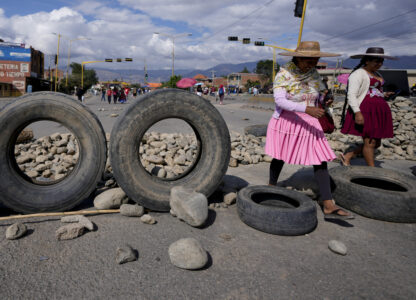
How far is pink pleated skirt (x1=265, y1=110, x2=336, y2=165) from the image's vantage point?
348 centimetres

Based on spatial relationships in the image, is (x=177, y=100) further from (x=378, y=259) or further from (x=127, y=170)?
(x=378, y=259)

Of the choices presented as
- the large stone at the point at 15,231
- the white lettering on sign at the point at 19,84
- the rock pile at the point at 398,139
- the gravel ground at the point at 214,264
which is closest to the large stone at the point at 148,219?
the gravel ground at the point at 214,264

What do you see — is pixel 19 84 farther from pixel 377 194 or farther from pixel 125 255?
pixel 377 194

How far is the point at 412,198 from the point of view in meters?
3.34

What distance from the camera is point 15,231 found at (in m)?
2.65

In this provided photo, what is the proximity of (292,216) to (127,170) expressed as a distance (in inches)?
71.7

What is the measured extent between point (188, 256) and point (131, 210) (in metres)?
1.13

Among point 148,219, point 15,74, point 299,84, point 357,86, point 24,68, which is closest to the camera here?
point 148,219

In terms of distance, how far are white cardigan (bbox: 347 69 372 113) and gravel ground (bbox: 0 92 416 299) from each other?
1905mm

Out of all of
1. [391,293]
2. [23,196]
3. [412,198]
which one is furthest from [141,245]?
[412,198]

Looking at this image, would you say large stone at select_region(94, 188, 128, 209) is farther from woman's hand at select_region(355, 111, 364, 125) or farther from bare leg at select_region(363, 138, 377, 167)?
bare leg at select_region(363, 138, 377, 167)

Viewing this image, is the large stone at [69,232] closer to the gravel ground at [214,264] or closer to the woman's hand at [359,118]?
the gravel ground at [214,264]

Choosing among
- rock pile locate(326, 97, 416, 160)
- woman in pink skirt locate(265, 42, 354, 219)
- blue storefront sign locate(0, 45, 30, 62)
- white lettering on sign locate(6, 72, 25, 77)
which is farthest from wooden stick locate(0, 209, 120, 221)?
blue storefront sign locate(0, 45, 30, 62)

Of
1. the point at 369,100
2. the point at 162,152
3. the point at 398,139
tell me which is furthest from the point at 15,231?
the point at 398,139
